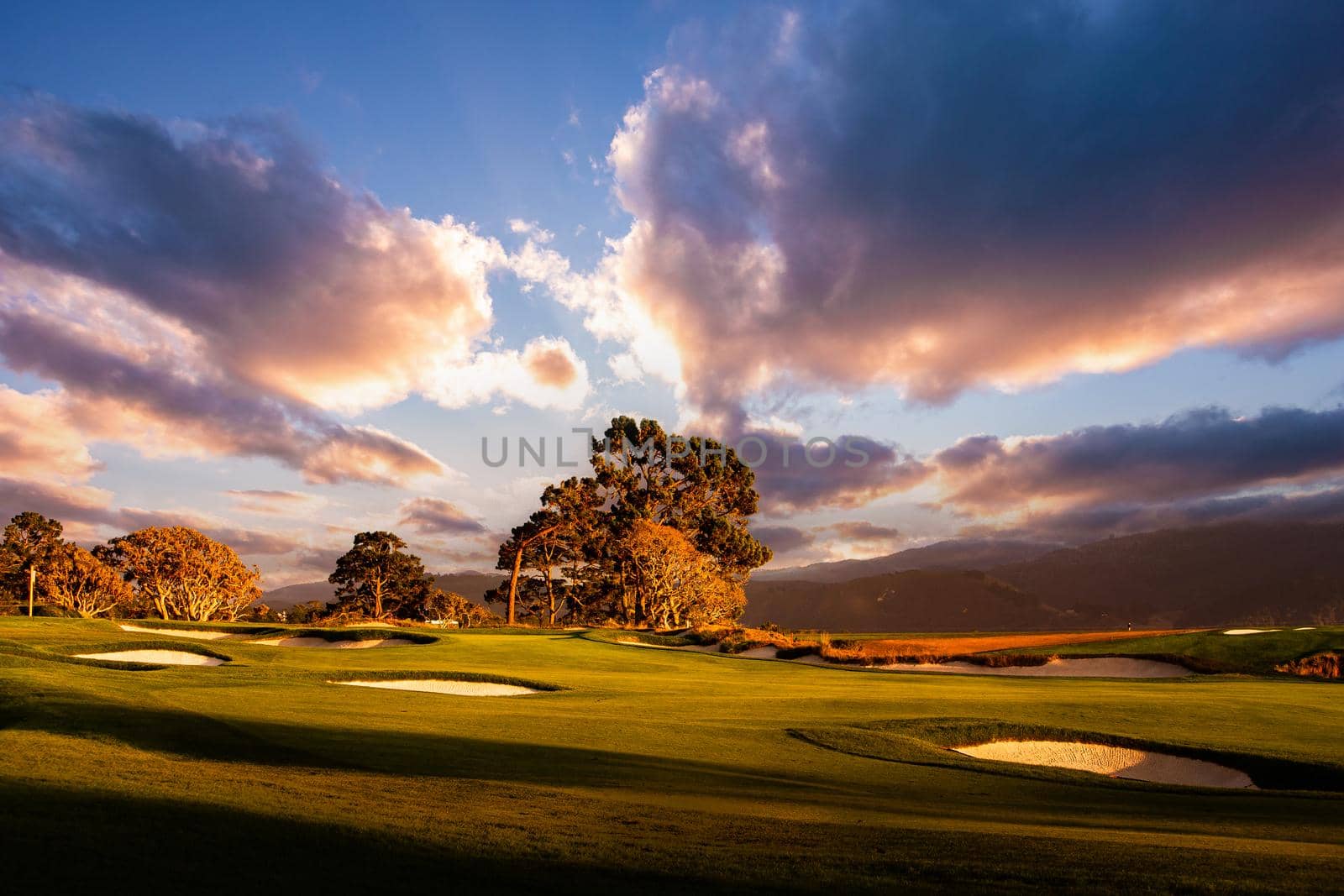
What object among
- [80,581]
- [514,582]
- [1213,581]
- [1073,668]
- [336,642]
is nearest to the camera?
[1073,668]

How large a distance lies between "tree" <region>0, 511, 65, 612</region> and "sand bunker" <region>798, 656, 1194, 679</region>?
6126 centimetres

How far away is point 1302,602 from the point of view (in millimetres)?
139125

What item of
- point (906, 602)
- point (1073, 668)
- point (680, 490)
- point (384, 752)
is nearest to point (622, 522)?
point (680, 490)

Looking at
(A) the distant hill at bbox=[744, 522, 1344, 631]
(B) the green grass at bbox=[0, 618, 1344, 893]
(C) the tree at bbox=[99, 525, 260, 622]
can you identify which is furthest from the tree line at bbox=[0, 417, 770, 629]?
(A) the distant hill at bbox=[744, 522, 1344, 631]

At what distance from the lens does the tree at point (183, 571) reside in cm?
5691

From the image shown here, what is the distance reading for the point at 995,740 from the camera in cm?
1409

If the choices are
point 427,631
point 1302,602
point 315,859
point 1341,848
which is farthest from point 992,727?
point 1302,602

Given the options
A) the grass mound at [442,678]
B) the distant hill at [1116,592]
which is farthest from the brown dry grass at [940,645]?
the distant hill at [1116,592]

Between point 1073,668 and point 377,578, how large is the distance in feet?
183

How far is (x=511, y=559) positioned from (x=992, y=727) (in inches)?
2123

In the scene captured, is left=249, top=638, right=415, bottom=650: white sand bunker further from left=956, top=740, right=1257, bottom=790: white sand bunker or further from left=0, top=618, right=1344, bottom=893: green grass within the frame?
left=956, top=740, right=1257, bottom=790: white sand bunker

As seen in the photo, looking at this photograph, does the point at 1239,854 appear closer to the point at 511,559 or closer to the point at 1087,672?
the point at 1087,672

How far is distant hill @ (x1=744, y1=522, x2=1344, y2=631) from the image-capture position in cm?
14288

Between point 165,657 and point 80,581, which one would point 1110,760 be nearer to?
point 165,657
